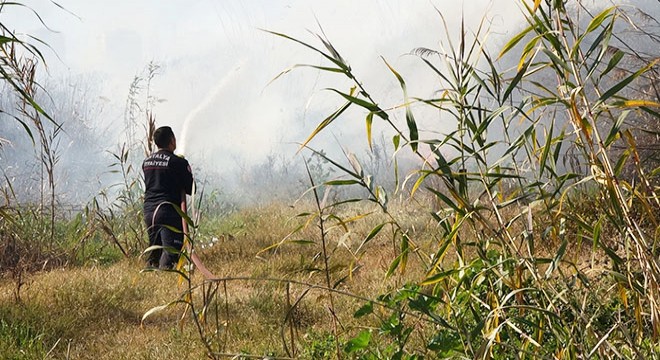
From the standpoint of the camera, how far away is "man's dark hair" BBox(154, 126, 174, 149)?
7.44 metres

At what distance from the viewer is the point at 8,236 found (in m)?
7.59

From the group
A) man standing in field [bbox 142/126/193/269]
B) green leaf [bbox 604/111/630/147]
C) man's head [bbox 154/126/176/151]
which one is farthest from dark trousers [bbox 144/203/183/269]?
green leaf [bbox 604/111/630/147]

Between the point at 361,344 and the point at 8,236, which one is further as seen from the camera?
the point at 8,236

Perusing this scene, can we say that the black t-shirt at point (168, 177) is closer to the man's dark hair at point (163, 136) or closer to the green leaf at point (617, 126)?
the man's dark hair at point (163, 136)

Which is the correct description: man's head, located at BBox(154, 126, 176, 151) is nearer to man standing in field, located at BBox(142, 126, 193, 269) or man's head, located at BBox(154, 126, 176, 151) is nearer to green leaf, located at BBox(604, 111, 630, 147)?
man standing in field, located at BBox(142, 126, 193, 269)

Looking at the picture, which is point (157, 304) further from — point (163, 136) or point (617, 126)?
point (617, 126)

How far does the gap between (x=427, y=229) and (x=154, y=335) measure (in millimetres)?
4203

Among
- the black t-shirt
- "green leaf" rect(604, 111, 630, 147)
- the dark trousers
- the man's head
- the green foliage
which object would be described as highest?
"green leaf" rect(604, 111, 630, 147)

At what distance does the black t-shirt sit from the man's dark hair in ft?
0.27

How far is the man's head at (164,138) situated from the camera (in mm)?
7441

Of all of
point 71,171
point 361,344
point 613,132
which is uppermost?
point 613,132

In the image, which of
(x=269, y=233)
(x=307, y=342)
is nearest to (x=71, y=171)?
(x=269, y=233)

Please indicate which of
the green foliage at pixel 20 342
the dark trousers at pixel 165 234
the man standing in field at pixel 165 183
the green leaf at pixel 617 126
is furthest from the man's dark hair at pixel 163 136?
the green leaf at pixel 617 126

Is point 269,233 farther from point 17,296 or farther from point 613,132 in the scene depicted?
point 613,132
